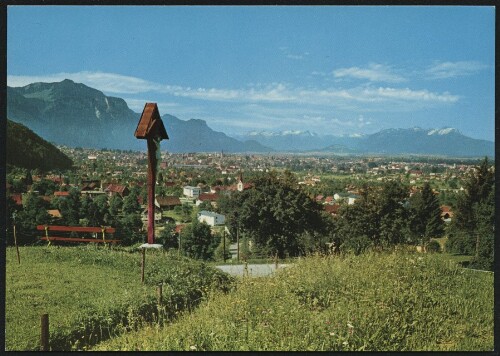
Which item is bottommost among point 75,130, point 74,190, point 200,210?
point 200,210

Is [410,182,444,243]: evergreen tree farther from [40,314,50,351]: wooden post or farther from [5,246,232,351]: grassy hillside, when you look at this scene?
[40,314,50,351]: wooden post

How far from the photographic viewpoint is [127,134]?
37.8 ft

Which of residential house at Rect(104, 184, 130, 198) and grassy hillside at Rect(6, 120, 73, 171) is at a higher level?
grassy hillside at Rect(6, 120, 73, 171)

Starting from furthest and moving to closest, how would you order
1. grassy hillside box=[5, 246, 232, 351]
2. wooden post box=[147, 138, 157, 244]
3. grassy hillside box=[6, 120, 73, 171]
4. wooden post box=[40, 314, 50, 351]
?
1. grassy hillside box=[6, 120, 73, 171]
2. wooden post box=[147, 138, 157, 244]
3. grassy hillside box=[5, 246, 232, 351]
4. wooden post box=[40, 314, 50, 351]

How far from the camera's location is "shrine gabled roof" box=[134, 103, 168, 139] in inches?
241

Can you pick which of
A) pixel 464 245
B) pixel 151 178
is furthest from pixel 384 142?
pixel 151 178

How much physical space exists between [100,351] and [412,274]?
5.11m

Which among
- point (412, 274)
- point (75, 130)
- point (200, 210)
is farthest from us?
point (200, 210)

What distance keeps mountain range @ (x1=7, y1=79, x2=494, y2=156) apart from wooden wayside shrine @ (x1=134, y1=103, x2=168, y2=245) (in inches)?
83.6

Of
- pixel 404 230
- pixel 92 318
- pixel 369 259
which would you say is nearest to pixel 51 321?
pixel 92 318

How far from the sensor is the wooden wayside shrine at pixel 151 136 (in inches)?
242

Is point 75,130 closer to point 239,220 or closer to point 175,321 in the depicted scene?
point 239,220

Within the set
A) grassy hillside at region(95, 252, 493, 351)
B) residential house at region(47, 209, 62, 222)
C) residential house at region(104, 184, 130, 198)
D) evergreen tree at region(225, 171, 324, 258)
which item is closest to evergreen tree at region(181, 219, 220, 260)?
evergreen tree at region(225, 171, 324, 258)

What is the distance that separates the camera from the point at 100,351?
5434 mm
